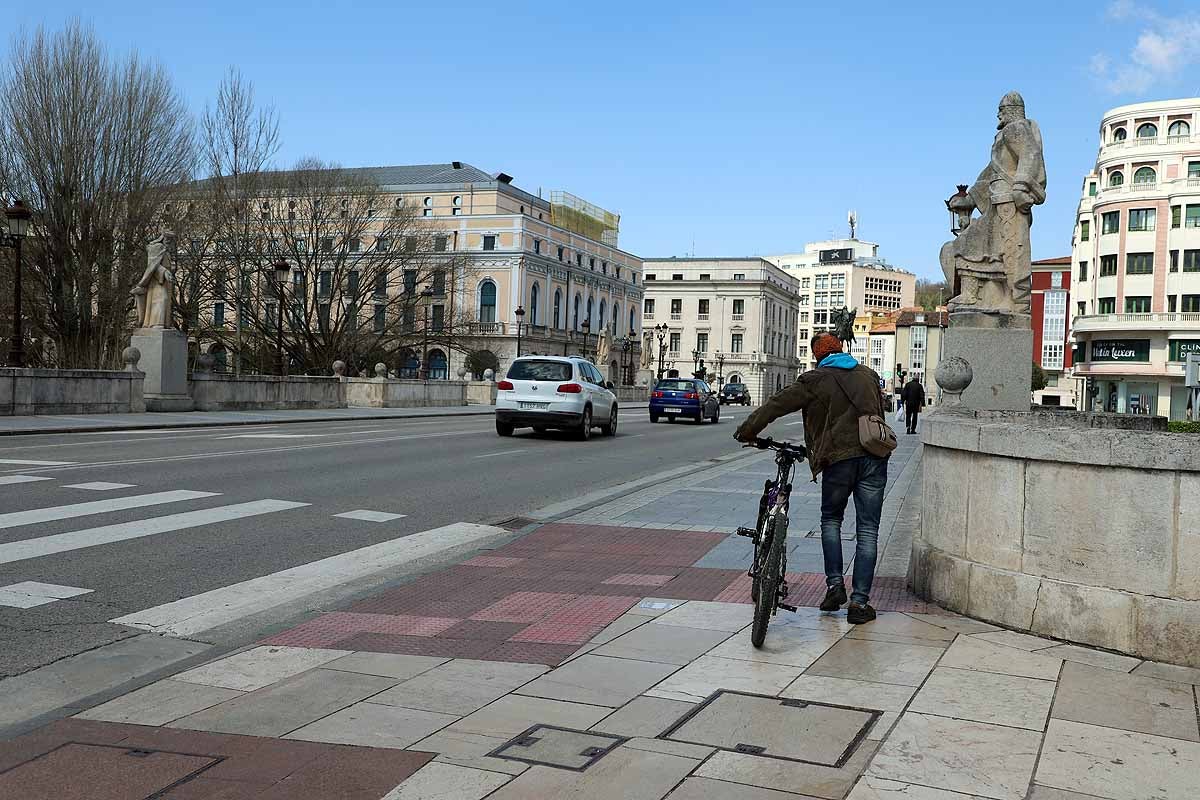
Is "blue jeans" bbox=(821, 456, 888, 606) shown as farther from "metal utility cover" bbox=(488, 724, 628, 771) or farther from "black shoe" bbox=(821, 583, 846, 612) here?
"metal utility cover" bbox=(488, 724, 628, 771)

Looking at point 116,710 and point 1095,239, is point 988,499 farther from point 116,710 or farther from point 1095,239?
point 1095,239

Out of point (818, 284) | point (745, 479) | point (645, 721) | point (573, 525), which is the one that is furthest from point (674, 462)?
point (818, 284)

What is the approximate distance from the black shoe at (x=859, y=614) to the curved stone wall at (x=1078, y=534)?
0.60 meters

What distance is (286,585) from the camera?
24.6 feet

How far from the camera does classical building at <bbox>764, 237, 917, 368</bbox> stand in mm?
178000

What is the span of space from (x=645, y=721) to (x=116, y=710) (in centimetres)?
230

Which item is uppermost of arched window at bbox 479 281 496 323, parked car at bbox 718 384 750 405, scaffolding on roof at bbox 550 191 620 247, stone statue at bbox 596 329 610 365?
scaffolding on roof at bbox 550 191 620 247

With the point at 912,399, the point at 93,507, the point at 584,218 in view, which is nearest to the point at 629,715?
the point at 93,507

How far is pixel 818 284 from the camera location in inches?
7170

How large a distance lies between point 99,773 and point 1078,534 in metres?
4.86

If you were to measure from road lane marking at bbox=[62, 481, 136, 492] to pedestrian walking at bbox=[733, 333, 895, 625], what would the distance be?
7.74 metres

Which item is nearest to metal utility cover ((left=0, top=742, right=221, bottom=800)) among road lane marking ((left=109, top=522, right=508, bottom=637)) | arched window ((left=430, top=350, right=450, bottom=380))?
road lane marking ((left=109, top=522, right=508, bottom=637))

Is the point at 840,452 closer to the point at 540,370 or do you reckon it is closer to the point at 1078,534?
the point at 1078,534

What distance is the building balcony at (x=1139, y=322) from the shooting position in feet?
203
